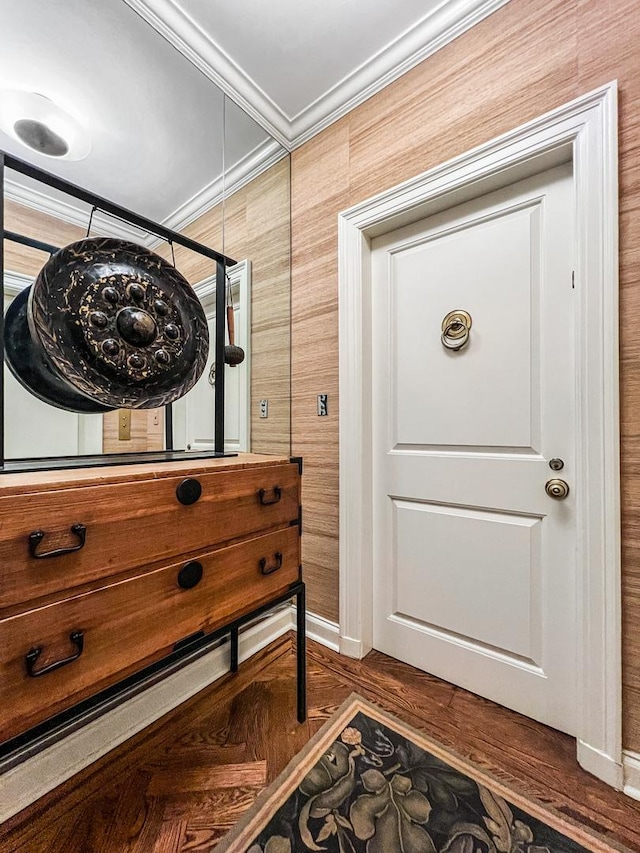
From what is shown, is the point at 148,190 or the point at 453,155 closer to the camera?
the point at 453,155

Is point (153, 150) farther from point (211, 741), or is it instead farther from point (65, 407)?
point (211, 741)

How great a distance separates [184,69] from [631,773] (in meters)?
2.85

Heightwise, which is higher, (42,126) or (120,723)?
(42,126)

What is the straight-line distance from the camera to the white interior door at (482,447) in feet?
4.24

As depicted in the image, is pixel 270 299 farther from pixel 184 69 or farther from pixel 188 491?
pixel 188 491

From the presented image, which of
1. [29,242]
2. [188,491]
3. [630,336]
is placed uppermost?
[29,242]

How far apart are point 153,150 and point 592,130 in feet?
5.09

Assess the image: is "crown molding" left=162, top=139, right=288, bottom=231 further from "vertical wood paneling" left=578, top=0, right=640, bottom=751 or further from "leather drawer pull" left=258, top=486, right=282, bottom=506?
"vertical wood paneling" left=578, top=0, right=640, bottom=751

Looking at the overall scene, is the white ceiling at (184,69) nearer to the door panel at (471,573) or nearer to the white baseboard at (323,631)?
the door panel at (471,573)

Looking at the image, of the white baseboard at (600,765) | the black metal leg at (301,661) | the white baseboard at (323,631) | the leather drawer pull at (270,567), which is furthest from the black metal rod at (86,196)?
the white baseboard at (600,765)

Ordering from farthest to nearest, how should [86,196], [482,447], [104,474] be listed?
1. [482,447]
2. [86,196]
3. [104,474]

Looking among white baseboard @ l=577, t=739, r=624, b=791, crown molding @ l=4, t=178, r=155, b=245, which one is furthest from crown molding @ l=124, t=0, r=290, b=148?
white baseboard @ l=577, t=739, r=624, b=791

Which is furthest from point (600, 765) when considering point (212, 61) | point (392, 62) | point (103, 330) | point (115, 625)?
point (212, 61)

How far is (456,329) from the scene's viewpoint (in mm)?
1504
